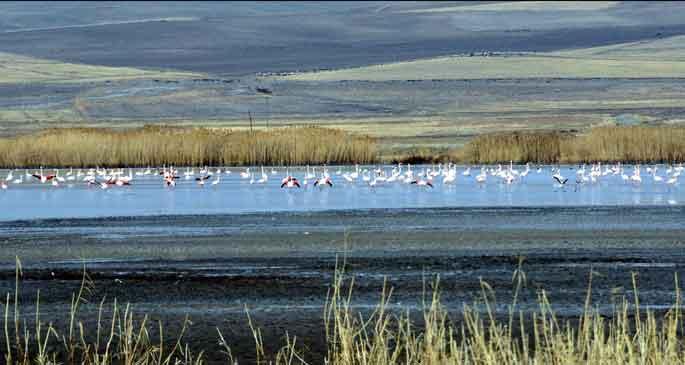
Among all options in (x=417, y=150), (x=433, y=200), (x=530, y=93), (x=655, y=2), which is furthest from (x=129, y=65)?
(x=433, y=200)

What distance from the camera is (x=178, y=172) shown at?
3981 cm

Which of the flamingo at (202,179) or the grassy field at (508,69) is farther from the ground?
the grassy field at (508,69)

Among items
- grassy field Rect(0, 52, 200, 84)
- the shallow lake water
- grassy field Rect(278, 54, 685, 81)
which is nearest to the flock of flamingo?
the shallow lake water

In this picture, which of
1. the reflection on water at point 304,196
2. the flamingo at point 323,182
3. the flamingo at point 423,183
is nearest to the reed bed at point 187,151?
the reflection on water at point 304,196

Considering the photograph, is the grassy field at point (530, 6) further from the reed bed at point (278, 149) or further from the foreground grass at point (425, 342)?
the foreground grass at point (425, 342)

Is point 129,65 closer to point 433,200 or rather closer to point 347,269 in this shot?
point 433,200

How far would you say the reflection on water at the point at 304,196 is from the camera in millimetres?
26812

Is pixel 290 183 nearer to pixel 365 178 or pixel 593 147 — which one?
pixel 365 178

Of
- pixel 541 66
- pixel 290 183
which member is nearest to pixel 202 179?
pixel 290 183

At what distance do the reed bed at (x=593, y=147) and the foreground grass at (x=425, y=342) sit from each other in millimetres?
28026

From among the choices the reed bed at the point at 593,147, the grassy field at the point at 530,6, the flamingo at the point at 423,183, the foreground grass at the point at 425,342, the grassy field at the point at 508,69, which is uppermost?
the grassy field at the point at 530,6

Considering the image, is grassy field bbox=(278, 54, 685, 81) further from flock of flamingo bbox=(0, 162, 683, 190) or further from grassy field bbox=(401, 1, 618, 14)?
flock of flamingo bbox=(0, 162, 683, 190)

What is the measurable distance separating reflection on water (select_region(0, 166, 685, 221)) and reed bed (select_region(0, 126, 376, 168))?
756cm

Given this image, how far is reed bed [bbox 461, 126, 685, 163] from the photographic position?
42.1 metres
